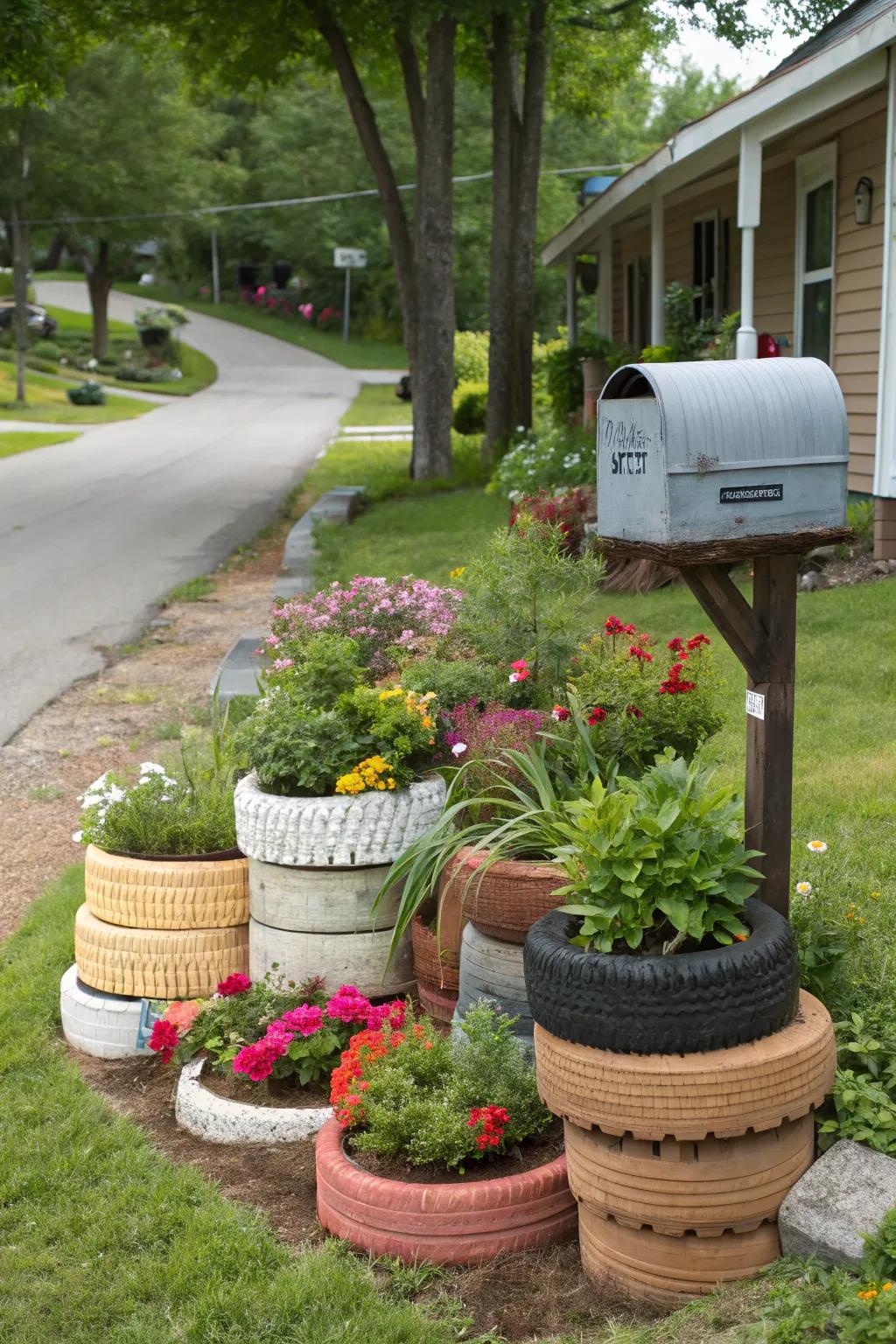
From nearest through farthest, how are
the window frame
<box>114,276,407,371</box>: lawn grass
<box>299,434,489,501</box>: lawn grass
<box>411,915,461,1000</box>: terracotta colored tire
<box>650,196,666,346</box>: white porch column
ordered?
<box>411,915,461,1000</box>: terracotta colored tire, the window frame, <box>650,196,666,346</box>: white porch column, <box>299,434,489,501</box>: lawn grass, <box>114,276,407,371</box>: lawn grass

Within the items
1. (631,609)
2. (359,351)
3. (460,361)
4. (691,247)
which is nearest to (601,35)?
(691,247)

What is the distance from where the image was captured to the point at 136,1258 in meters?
3.37

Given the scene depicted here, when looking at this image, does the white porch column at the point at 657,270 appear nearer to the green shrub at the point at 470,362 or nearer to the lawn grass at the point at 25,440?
the lawn grass at the point at 25,440

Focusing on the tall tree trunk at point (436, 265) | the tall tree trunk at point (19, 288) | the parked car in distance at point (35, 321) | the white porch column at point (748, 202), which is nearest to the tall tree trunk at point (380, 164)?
the tall tree trunk at point (436, 265)

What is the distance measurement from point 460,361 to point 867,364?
912 inches

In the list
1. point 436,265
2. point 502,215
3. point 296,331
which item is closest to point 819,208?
point 502,215

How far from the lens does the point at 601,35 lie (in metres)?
21.9

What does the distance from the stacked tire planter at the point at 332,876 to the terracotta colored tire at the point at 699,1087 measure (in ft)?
4.18

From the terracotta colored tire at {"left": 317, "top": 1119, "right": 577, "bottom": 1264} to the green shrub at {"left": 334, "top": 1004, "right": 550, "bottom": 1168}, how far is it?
0.11 m

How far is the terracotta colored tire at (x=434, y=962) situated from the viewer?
4.07 meters

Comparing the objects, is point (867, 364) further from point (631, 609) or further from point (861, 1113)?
point (861, 1113)

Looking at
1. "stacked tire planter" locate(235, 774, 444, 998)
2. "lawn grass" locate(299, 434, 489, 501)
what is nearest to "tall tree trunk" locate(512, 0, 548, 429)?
"lawn grass" locate(299, 434, 489, 501)

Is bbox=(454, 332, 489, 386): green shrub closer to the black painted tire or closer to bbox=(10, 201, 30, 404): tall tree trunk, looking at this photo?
bbox=(10, 201, 30, 404): tall tree trunk

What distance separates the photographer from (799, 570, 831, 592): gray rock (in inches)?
383
